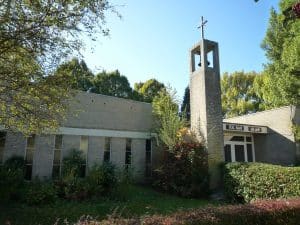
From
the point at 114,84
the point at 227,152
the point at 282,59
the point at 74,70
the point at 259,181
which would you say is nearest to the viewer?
the point at 74,70

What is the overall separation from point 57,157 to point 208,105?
8.92 meters

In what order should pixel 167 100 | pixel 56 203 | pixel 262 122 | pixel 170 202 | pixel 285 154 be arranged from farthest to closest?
pixel 262 122 → pixel 285 154 → pixel 167 100 → pixel 170 202 → pixel 56 203

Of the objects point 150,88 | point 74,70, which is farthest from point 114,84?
point 74,70

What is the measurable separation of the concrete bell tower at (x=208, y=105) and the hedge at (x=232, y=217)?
8940mm

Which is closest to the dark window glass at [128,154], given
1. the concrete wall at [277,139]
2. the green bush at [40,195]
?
the green bush at [40,195]

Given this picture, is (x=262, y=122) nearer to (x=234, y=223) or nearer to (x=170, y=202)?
(x=170, y=202)

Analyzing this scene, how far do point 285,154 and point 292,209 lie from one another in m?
16.3

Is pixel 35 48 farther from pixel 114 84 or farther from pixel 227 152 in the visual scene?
pixel 114 84

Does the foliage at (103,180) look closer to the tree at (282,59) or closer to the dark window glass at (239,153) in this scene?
the dark window glass at (239,153)

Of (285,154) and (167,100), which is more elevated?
(167,100)

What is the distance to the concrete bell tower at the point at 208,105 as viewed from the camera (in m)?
16.9

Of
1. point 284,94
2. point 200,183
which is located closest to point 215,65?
point 284,94

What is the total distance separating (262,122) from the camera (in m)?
24.5

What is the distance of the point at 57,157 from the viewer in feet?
55.8
